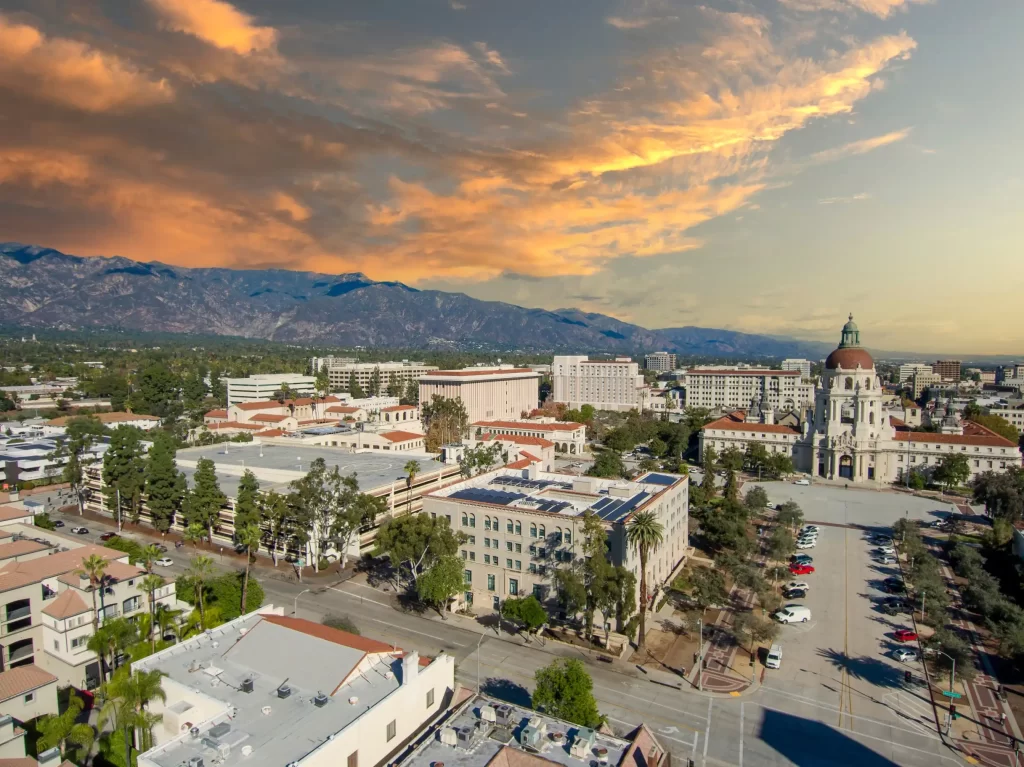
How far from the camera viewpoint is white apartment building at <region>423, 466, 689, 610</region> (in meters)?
46.2

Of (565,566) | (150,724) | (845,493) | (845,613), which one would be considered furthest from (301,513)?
(845,493)

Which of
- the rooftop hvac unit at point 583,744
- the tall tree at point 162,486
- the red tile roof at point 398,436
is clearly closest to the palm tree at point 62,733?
the rooftop hvac unit at point 583,744

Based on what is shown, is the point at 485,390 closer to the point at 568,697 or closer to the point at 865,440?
the point at 865,440

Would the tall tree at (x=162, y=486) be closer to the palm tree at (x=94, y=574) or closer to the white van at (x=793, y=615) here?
the palm tree at (x=94, y=574)

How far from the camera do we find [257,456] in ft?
282

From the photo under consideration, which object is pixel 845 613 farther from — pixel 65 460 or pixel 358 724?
pixel 65 460

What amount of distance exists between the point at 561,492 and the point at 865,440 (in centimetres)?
7122

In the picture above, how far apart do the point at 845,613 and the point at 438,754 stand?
39333 millimetres

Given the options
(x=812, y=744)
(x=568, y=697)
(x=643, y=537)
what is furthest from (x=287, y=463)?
(x=812, y=744)

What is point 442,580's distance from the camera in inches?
1778

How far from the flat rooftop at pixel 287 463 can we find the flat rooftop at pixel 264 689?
34.8 meters

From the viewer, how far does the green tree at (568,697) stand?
28961 millimetres

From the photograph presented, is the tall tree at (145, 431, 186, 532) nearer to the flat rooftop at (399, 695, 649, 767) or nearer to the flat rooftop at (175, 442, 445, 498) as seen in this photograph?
the flat rooftop at (175, 442, 445, 498)

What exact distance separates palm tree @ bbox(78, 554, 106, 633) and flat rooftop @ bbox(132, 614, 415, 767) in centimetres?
1031
